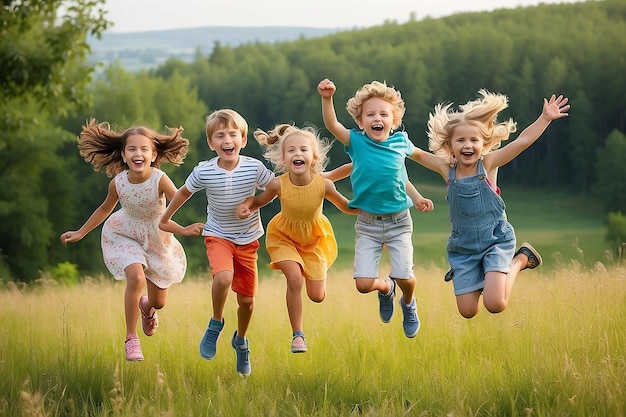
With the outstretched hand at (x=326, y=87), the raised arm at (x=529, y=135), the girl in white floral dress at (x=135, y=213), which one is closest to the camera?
the raised arm at (x=529, y=135)

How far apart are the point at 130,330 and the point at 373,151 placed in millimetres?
2585

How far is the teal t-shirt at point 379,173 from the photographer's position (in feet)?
25.6

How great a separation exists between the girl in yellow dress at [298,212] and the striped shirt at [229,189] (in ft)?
0.46

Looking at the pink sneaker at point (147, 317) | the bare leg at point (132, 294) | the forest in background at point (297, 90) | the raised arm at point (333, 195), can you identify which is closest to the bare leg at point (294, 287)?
the raised arm at point (333, 195)

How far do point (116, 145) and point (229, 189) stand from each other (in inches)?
49.6

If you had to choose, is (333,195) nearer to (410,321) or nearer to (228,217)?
(228,217)

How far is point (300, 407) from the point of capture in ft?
24.1

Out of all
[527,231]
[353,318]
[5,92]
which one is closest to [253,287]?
[353,318]

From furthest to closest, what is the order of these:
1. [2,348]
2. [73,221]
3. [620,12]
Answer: [620,12]
[73,221]
[2,348]

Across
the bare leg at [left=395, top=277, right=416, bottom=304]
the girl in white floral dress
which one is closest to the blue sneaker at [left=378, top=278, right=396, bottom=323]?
the bare leg at [left=395, top=277, right=416, bottom=304]

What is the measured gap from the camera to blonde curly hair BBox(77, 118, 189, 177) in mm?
8305

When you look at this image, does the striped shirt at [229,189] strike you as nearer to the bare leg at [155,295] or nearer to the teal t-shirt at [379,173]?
the teal t-shirt at [379,173]

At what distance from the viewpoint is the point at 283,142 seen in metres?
7.78

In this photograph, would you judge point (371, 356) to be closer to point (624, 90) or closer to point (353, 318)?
point (353, 318)
